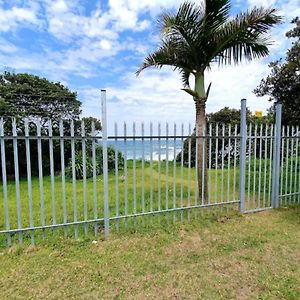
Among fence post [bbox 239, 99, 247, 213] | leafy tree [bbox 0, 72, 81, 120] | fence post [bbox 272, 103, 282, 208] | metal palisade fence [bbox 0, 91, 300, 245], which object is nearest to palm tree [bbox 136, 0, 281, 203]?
metal palisade fence [bbox 0, 91, 300, 245]

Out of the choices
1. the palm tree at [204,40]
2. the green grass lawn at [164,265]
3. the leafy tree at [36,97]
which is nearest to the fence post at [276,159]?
the green grass lawn at [164,265]

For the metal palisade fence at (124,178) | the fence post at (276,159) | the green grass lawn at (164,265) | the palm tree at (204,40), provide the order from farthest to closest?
the fence post at (276,159) → the palm tree at (204,40) → the metal palisade fence at (124,178) → the green grass lawn at (164,265)

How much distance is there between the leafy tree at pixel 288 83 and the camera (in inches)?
306

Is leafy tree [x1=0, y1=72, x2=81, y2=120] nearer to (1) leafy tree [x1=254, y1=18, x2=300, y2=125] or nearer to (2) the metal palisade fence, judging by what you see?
(2) the metal palisade fence

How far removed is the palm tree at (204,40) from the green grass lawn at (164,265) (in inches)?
64.2

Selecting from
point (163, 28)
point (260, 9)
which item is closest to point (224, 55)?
point (260, 9)

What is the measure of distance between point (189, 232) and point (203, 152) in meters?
1.51

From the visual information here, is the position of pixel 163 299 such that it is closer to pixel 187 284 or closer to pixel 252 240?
pixel 187 284

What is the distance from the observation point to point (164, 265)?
10.00 ft

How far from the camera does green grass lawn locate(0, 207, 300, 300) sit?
2.53 metres

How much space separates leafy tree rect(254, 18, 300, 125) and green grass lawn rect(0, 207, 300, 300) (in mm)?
5466

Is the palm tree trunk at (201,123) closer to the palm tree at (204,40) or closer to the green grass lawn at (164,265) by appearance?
the palm tree at (204,40)

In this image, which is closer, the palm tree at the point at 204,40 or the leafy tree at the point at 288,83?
the palm tree at the point at 204,40

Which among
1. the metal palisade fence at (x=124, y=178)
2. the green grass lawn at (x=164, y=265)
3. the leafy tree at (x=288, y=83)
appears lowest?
the green grass lawn at (x=164, y=265)
